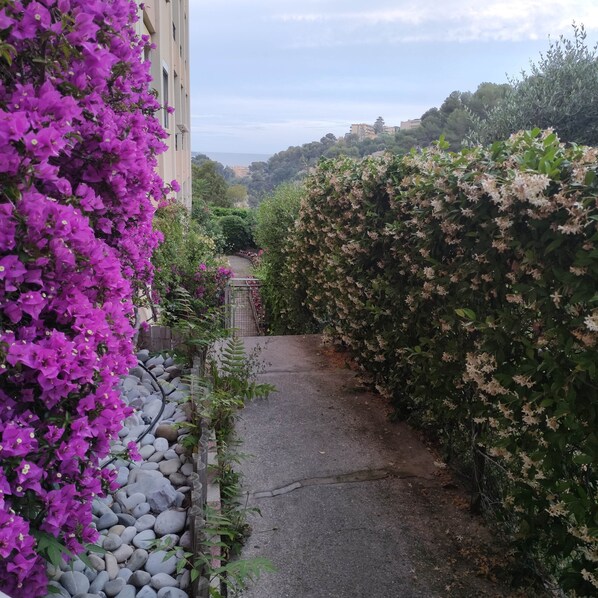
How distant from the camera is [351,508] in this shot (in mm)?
3137

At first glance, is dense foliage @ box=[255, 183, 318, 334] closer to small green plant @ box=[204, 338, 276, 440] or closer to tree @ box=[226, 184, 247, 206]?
small green plant @ box=[204, 338, 276, 440]

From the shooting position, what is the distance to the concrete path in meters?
2.57

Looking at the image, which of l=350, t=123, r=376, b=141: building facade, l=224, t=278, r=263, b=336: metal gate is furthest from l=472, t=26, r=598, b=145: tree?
l=350, t=123, r=376, b=141: building facade

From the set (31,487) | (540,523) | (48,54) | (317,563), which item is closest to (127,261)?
(48,54)

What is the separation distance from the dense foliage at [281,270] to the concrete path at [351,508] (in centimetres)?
347

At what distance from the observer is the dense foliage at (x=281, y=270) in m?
8.16

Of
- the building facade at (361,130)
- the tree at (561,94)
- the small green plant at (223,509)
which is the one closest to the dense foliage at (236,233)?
the building facade at (361,130)

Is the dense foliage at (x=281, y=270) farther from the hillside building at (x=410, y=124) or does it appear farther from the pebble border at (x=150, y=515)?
the pebble border at (x=150, y=515)

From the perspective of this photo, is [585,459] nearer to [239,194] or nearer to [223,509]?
[223,509]

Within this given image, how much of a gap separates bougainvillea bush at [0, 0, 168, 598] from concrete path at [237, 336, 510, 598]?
1203mm

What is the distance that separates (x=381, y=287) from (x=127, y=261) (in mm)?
2193

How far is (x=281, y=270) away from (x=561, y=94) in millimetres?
6783

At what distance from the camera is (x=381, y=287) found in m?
4.33

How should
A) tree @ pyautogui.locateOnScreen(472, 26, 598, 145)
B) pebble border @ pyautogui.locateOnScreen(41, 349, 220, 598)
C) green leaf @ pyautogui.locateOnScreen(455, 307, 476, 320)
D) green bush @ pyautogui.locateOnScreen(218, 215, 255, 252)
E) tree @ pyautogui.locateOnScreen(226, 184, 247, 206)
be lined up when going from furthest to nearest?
tree @ pyautogui.locateOnScreen(226, 184, 247, 206)
green bush @ pyautogui.locateOnScreen(218, 215, 255, 252)
tree @ pyautogui.locateOnScreen(472, 26, 598, 145)
green leaf @ pyautogui.locateOnScreen(455, 307, 476, 320)
pebble border @ pyautogui.locateOnScreen(41, 349, 220, 598)
